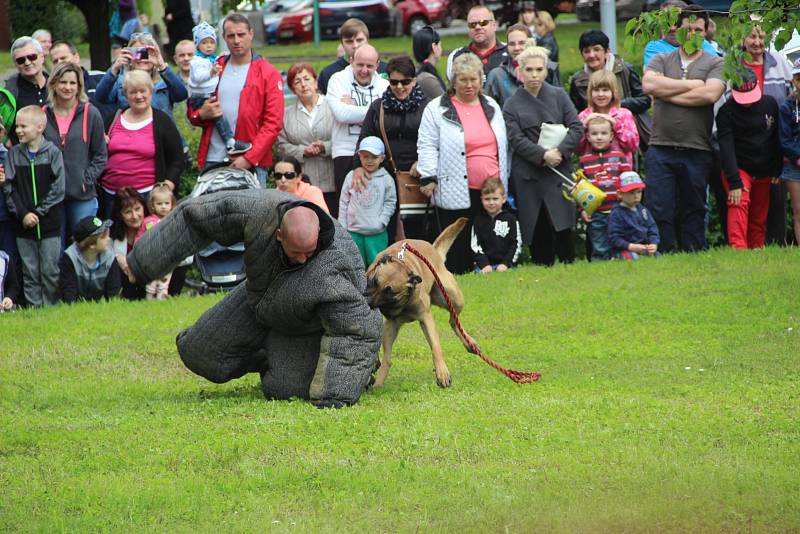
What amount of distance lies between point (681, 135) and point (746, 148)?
831 millimetres

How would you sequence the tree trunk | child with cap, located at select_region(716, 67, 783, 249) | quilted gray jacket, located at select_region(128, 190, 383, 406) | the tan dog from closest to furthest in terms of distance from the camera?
quilted gray jacket, located at select_region(128, 190, 383, 406) < the tan dog < child with cap, located at select_region(716, 67, 783, 249) < the tree trunk

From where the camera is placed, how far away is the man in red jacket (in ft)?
45.7

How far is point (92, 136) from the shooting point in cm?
1373

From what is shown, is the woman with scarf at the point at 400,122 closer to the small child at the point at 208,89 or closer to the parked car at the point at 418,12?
the small child at the point at 208,89

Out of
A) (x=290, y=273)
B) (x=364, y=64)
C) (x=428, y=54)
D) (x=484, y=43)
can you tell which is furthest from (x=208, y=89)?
(x=290, y=273)

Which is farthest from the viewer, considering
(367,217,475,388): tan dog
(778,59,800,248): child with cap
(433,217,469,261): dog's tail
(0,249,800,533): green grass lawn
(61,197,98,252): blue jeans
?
(778,59,800,248): child with cap

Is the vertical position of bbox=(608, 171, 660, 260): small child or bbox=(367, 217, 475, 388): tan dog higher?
bbox=(367, 217, 475, 388): tan dog

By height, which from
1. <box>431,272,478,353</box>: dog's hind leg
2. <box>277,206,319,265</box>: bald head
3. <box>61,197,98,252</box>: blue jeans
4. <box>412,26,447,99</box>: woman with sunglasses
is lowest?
<box>61,197,98,252</box>: blue jeans

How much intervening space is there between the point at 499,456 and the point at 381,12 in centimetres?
3643

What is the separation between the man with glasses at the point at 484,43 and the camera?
597 inches

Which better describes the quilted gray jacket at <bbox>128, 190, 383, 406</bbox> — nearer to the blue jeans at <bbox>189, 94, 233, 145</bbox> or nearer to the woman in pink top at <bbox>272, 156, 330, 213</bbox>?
the woman in pink top at <bbox>272, 156, 330, 213</bbox>

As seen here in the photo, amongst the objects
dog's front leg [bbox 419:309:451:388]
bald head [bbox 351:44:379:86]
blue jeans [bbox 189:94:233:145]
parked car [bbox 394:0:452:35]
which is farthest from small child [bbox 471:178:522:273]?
parked car [bbox 394:0:452:35]

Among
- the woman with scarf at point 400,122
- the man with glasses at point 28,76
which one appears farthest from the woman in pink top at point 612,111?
the man with glasses at point 28,76

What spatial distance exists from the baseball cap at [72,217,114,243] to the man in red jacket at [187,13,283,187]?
163cm
